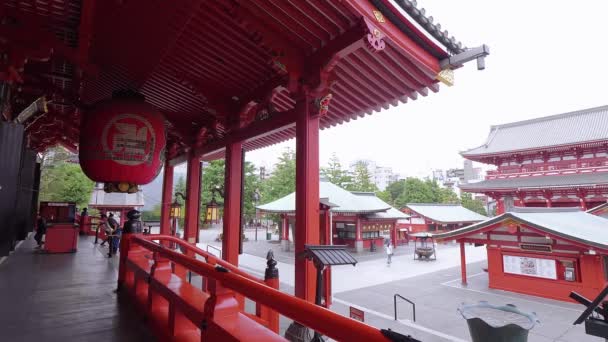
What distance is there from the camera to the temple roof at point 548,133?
19.4m

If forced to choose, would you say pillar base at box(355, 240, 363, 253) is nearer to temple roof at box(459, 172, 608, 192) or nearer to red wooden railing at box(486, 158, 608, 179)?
temple roof at box(459, 172, 608, 192)

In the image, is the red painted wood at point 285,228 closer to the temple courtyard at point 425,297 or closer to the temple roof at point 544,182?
the temple courtyard at point 425,297

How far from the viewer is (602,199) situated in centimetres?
1744

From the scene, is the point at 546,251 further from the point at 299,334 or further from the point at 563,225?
the point at 299,334

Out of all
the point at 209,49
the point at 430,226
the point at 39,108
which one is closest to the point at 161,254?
the point at 209,49

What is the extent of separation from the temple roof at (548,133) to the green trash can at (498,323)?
2119 cm

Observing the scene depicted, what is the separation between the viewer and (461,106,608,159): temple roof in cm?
1941

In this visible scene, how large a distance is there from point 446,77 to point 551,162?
811 inches

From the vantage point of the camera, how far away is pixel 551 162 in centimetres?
1991

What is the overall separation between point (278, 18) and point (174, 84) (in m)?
3.00

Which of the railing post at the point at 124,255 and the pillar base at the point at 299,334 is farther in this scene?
the railing post at the point at 124,255

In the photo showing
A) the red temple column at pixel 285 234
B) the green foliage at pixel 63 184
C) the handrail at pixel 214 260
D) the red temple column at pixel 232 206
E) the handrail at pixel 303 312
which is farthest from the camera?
the red temple column at pixel 285 234

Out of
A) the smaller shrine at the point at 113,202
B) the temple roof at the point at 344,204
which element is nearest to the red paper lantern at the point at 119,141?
the temple roof at the point at 344,204

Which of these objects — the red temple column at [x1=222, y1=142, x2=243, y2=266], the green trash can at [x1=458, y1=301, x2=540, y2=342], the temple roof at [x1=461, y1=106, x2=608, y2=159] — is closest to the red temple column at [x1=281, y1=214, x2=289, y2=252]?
the temple roof at [x1=461, y1=106, x2=608, y2=159]
